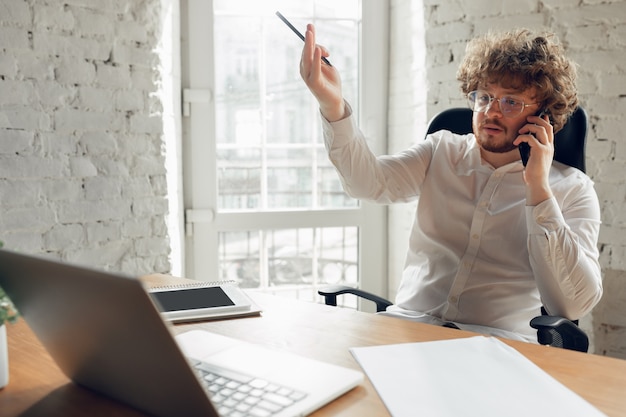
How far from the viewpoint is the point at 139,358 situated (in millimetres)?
617

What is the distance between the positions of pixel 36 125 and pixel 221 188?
0.87 m

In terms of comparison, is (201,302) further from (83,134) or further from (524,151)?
(83,134)

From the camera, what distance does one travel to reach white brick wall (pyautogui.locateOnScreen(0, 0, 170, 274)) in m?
1.95

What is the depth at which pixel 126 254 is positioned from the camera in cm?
221

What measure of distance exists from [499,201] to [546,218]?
223mm

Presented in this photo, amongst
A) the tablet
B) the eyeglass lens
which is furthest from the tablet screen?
the eyeglass lens

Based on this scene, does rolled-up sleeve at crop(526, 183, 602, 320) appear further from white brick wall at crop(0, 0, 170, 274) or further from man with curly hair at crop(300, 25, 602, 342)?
white brick wall at crop(0, 0, 170, 274)

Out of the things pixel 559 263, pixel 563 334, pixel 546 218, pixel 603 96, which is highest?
pixel 603 96

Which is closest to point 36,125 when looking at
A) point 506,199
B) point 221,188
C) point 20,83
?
point 20,83

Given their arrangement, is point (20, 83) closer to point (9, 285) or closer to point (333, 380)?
point (9, 285)

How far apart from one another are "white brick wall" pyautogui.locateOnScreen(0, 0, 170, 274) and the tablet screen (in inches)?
39.2

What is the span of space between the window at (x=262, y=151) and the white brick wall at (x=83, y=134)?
313mm

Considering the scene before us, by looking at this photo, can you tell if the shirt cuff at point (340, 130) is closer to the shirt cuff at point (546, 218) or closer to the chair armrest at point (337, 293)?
the chair armrest at point (337, 293)

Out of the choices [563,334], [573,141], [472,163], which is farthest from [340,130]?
[563,334]
